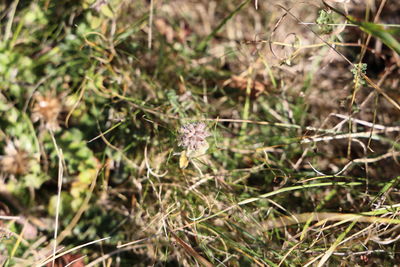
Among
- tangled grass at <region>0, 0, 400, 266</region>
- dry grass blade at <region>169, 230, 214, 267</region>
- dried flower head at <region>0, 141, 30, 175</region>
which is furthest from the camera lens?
dried flower head at <region>0, 141, 30, 175</region>

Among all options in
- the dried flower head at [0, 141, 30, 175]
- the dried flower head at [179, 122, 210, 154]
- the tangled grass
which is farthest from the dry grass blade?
the dried flower head at [0, 141, 30, 175]

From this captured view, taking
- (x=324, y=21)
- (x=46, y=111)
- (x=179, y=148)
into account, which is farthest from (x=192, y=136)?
(x=46, y=111)

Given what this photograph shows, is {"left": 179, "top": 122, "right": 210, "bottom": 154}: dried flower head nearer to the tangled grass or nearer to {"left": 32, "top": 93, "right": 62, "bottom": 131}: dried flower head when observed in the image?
the tangled grass

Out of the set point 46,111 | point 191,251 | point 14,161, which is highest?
point 46,111

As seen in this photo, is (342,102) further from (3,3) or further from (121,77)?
(3,3)

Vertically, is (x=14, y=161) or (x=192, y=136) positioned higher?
(x=192, y=136)

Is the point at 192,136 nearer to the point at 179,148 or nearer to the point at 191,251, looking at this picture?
the point at 179,148
